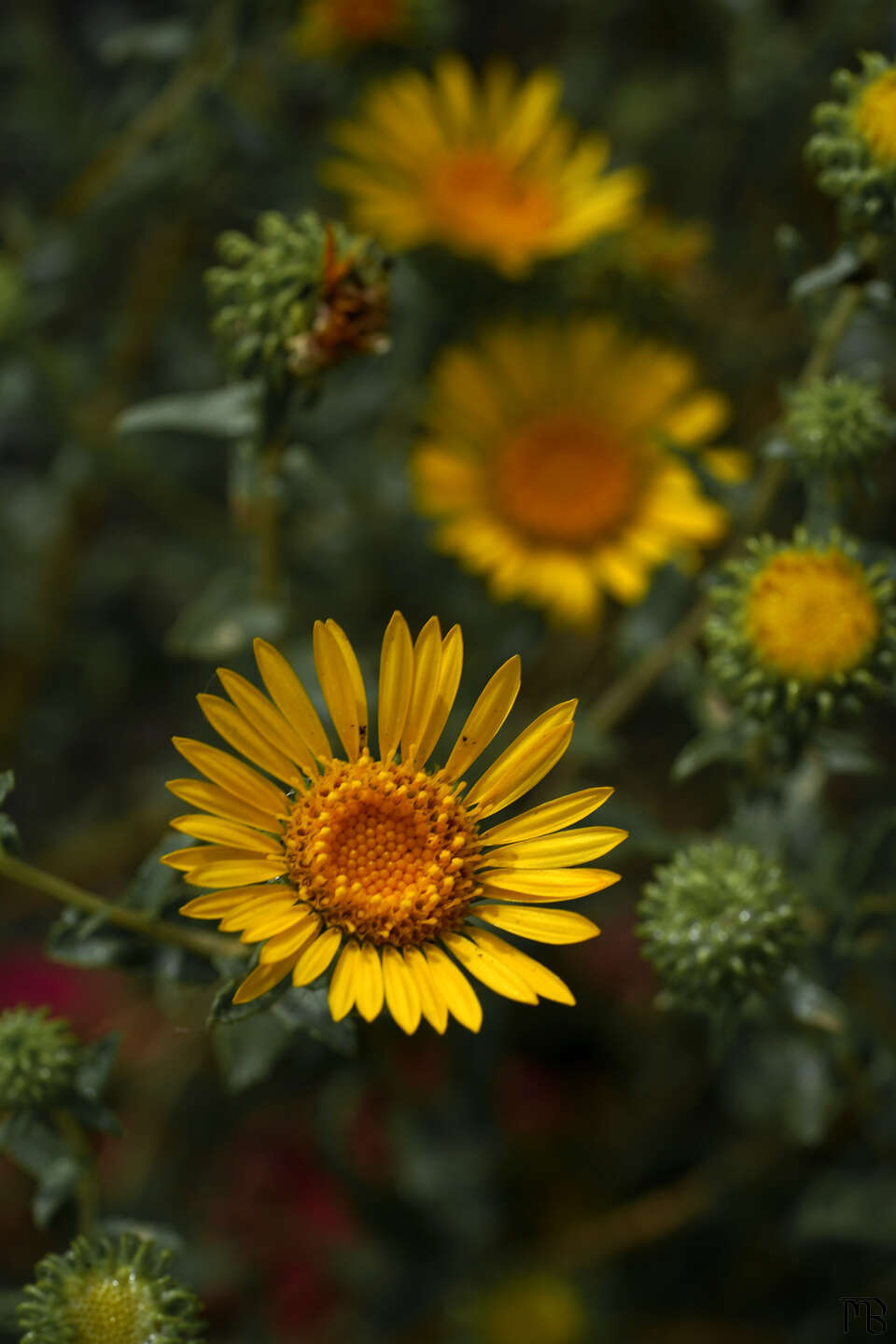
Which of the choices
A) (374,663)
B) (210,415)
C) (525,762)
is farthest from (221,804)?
(374,663)

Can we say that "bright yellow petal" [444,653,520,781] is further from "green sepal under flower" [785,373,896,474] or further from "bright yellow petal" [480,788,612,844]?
"green sepal under flower" [785,373,896,474]

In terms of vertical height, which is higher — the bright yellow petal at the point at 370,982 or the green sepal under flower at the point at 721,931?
the green sepal under flower at the point at 721,931

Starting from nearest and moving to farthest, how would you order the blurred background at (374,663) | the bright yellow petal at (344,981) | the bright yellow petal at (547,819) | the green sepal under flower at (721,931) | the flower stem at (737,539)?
the bright yellow petal at (344,981), the bright yellow petal at (547,819), the green sepal under flower at (721,931), the flower stem at (737,539), the blurred background at (374,663)

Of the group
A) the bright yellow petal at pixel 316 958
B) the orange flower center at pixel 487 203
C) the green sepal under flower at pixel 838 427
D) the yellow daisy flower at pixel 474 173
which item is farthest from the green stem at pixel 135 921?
the orange flower center at pixel 487 203

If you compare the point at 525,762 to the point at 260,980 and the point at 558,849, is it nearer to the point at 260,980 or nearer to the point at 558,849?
the point at 558,849

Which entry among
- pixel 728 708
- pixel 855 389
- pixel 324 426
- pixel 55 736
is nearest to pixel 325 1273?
pixel 55 736

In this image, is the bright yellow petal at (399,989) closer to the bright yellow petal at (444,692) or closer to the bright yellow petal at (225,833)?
the bright yellow petal at (225,833)
